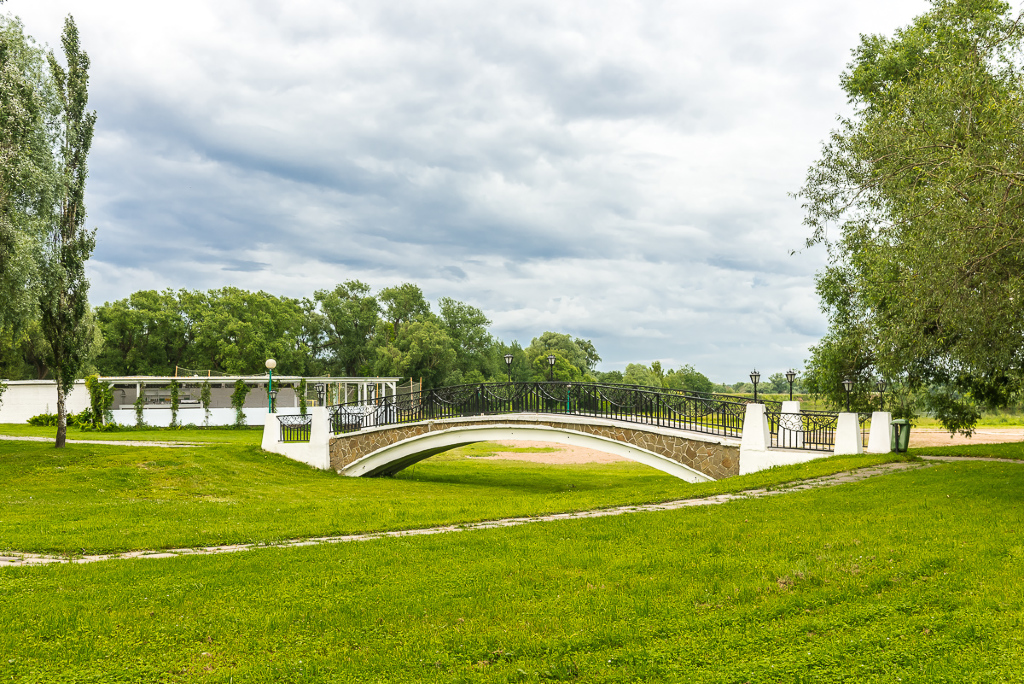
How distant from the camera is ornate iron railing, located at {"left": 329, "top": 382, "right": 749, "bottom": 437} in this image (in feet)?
53.0

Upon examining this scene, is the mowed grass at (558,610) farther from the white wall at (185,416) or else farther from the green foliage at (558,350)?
the green foliage at (558,350)

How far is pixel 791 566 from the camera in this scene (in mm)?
6238

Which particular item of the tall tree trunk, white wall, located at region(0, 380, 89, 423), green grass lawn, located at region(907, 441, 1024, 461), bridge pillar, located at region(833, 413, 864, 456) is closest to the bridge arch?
bridge pillar, located at region(833, 413, 864, 456)

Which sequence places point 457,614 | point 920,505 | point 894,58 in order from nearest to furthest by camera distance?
1. point 457,614
2. point 920,505
3. point 894,58

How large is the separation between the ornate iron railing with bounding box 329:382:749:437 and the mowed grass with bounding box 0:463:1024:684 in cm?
800

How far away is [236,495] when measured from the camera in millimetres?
15758

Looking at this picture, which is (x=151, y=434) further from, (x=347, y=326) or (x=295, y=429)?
(x=347, y=326)

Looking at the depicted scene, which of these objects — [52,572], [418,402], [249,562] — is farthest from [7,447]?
[249,562]

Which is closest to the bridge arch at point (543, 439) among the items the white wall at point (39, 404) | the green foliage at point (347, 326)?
the white wall at point (39, 404)

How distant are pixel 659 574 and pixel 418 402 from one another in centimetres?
1569

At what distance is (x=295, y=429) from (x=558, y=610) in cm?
1950

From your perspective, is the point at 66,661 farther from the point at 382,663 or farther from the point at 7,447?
the point at 7,447

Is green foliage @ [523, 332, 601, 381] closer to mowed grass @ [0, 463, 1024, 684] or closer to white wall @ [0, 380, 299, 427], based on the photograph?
white wall @ [0, 380, 299, 427]

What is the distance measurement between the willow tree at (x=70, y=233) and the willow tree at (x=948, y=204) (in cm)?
1841
